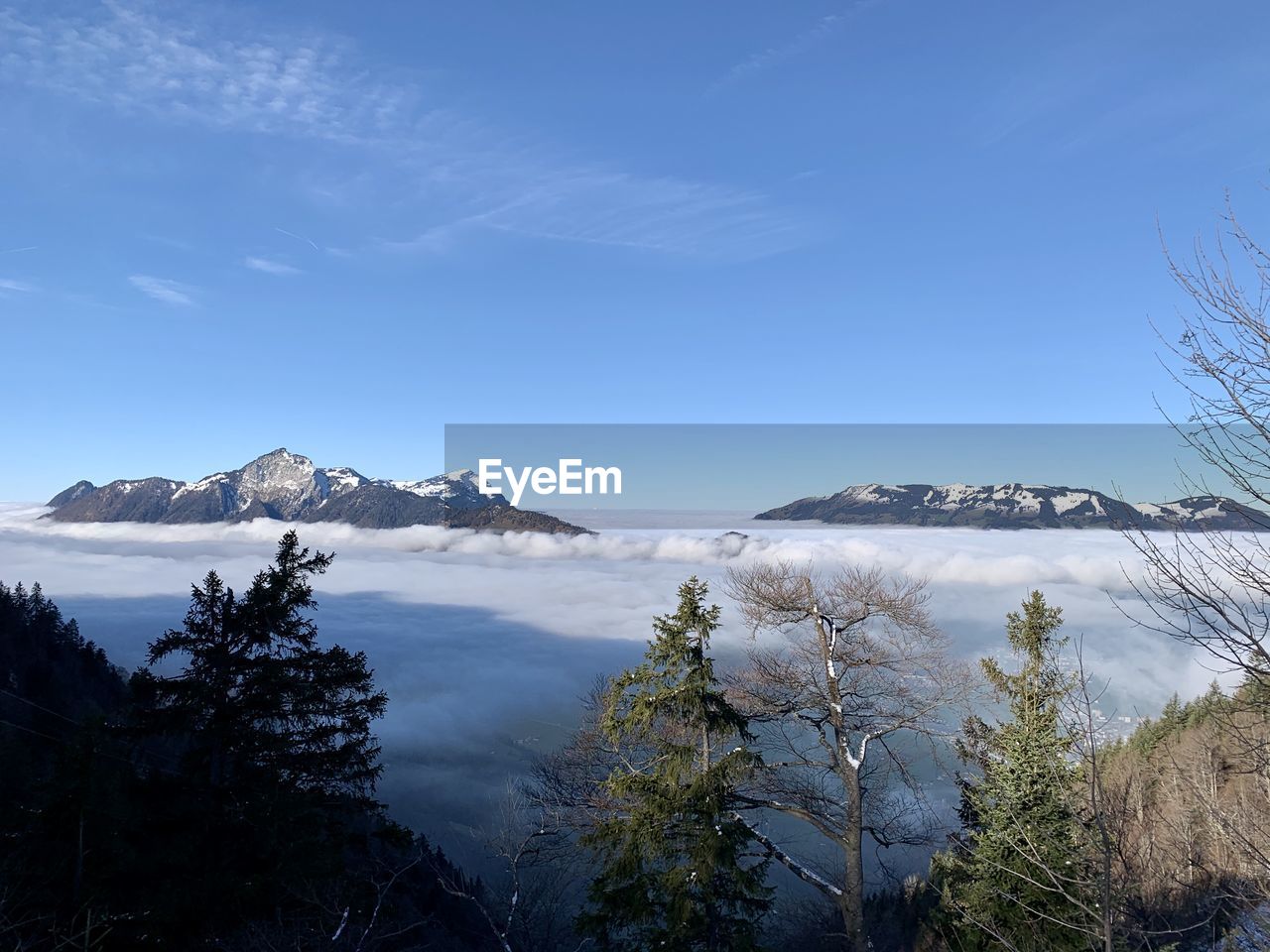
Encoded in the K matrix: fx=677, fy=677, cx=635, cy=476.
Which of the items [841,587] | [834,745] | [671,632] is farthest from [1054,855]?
[671,632]

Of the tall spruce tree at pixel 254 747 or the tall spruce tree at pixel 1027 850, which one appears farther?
the tall spruce tree at pixel 254 747

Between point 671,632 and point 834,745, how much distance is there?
4.83 m

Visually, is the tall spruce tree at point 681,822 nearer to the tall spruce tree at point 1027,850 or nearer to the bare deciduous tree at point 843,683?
the bare deciduous tree at point 843,683

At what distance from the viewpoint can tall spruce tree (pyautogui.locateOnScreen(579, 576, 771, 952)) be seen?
449 inches

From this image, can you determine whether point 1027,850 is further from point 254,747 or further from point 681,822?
point 254,747

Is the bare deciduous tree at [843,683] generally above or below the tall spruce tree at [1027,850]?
above

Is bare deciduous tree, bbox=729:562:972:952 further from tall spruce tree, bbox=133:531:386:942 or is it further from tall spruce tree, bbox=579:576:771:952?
tall spruce tree, bbox=133:531:386:942

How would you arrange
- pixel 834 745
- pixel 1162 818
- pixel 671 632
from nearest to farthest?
pixel 671 632 < pixel 834 745 < pixel 1162 818

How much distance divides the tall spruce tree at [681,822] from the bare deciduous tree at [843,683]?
6.24 feet

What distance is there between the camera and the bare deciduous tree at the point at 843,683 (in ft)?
46.0

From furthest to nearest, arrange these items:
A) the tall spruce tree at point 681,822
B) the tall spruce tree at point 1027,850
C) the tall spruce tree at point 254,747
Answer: the tall spruce tree at point 254,747 → the tall spruce tree at point 1027,850 → the tall spruce tree at point 681,822

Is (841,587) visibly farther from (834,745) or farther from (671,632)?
(671,632)

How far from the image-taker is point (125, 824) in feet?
42.8

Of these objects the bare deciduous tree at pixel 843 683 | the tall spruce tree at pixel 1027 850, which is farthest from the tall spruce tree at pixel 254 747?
the tall spruce tree at pixel 1027 850
